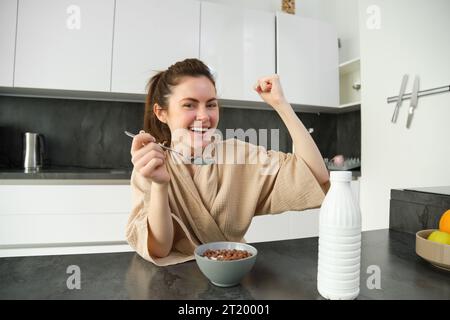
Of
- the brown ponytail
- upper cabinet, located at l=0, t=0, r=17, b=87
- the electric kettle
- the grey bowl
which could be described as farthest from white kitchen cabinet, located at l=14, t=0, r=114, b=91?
the grey bowl

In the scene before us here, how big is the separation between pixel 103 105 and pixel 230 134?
3.56 feet

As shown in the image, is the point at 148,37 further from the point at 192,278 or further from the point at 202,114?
the point at 192,278

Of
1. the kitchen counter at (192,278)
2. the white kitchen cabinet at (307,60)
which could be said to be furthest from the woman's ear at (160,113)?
the white kitchen cabinet at (307,60)

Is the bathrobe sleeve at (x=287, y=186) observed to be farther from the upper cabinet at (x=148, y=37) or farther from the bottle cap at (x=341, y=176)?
the upper cabinet at (x=148, y=37)

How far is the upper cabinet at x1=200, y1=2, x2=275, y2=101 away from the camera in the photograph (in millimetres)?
2186

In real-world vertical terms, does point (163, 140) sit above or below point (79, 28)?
below

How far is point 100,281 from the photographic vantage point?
21.4 inches

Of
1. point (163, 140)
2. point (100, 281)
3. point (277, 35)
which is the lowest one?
point (100, 281)

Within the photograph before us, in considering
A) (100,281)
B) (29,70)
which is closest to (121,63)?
(29,70)

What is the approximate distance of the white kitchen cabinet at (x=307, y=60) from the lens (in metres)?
2.38

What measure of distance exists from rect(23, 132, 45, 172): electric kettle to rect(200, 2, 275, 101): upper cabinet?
1.29 meters
